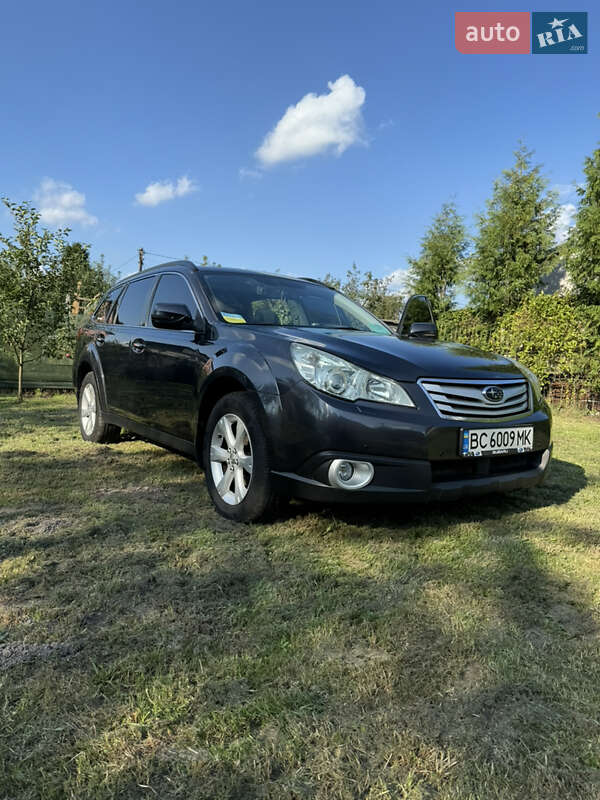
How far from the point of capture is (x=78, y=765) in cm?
132

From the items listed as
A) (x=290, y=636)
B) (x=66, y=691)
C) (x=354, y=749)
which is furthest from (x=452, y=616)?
(x=66, y=691)

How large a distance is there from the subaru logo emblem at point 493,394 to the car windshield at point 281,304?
95 centimetres

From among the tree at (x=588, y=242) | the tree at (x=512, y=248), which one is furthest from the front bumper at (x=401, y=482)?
the tree at (x=512, y=248)

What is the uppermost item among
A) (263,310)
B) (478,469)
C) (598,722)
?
(263,310)

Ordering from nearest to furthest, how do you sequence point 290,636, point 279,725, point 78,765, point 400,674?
1. point 78,765
2. point 279,725
3. point 400,674
4. point 290,636

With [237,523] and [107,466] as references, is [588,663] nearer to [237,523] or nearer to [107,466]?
[237,523]

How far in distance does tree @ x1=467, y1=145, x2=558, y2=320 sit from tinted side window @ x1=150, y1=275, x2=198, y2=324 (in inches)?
461

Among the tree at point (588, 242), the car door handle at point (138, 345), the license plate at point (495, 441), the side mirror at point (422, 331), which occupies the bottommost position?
the license plate at point (495, 441)

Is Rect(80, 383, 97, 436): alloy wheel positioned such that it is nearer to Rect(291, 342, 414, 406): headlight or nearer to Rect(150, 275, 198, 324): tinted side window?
Rect(150, 275, 198, 324): tinted side window

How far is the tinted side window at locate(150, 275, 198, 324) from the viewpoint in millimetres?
3834

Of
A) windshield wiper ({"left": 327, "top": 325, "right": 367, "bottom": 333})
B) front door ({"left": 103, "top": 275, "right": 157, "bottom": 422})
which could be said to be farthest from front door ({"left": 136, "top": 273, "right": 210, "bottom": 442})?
windshield wiper ({"left": 327, "top": 325, "right": 367, "bottom": 333})

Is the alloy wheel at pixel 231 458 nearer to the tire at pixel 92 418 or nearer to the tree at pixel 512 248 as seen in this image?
the tire at pixel 92 418

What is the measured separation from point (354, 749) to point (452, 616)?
83 cm

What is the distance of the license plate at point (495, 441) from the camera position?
2863mm
